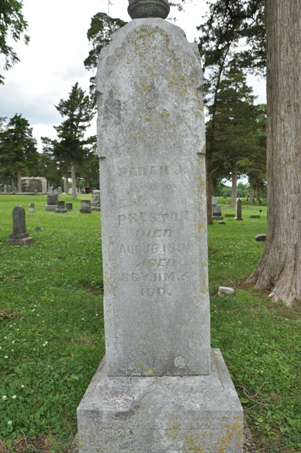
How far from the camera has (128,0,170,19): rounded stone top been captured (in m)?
2.69

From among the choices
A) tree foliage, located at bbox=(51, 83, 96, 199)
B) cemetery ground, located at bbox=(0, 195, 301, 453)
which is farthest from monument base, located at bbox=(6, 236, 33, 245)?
tree foliage, located at bbox=(51, 83, 96, 199)

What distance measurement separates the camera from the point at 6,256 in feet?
30.6

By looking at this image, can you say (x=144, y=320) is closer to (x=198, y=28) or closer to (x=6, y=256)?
(x=6, y=256)

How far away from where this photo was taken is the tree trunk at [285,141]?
5621mm

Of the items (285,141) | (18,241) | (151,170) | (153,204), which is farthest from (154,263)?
(18,241)

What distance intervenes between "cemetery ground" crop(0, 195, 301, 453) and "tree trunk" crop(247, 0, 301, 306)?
2.11 ft

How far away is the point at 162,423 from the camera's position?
2.46 metres

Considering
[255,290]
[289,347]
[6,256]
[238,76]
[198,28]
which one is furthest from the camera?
[238,76]

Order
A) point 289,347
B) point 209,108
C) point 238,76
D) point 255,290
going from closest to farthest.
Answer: point 289,347 → point 255,290 → point 209,108 → point 238,76

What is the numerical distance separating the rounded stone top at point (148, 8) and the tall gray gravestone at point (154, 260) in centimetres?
18

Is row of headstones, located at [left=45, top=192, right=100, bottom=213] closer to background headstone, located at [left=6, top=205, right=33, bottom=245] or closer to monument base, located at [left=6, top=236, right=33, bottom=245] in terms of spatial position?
background headstone, located at [left=6, top=205, right=33, bottom=245]

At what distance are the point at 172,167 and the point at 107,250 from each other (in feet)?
Answer: 2.75

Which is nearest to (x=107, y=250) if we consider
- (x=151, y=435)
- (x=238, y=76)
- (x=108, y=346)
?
→ (x=108, y=346)

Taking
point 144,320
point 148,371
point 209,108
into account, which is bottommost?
point 148,371
